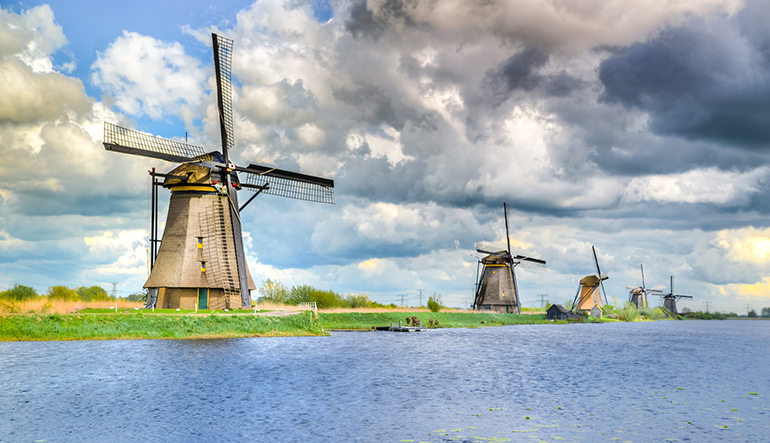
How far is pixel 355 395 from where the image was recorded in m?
21.0

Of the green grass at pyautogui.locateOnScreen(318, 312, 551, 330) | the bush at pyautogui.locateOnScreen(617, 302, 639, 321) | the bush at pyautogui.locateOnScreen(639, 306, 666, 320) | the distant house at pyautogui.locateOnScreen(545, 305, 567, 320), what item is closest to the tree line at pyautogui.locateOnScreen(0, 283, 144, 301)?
the green grass at pyautogui.locateOnScreen(318, 312, 551, 330)

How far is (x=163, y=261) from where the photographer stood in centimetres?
4269

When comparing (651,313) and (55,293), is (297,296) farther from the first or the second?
(651,313)

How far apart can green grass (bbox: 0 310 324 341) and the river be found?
1295 mm

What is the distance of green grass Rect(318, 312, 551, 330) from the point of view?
55.8 metres

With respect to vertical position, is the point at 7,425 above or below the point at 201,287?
below

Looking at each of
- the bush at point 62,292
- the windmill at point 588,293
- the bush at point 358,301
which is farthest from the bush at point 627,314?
the bush at point 62,292

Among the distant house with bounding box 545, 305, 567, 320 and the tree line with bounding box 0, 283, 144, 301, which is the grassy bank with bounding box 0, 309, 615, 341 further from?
the distant house with bounding box 545, 305, 567, 320

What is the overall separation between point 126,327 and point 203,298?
8.02 m

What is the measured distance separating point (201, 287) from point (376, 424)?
2927 cm

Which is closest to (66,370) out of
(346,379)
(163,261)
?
(346,379)

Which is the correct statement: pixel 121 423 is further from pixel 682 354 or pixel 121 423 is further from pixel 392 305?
pixel 392 305

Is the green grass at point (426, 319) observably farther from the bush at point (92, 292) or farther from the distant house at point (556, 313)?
the bush at point (92, 292)

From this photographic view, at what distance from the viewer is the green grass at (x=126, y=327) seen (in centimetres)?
3353
